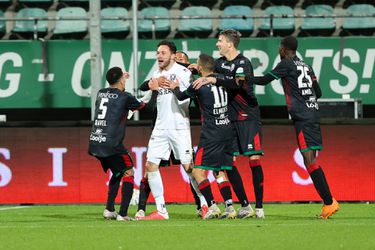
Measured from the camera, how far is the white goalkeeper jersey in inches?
470

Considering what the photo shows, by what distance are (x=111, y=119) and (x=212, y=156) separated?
1.24 metres

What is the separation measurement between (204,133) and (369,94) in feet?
32.5

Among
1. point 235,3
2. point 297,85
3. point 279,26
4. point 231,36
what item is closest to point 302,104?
point 297,85

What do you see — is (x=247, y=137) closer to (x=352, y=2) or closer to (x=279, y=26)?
(x=279, y=26)

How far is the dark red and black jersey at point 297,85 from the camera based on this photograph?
11.4 m

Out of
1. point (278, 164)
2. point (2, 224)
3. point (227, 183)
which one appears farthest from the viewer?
point (278, 164)

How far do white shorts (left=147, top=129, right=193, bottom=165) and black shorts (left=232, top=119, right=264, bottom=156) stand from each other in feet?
1.94

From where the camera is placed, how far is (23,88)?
2084 cm

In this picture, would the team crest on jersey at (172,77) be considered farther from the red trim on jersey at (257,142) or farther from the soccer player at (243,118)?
the red trim on jersey at (257,142)

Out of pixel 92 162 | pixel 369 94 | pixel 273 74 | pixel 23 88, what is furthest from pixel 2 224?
pixel 369 94

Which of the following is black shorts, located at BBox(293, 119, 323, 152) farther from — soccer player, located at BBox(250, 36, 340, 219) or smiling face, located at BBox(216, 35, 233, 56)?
smiling face, located at BBox(216, 35, 233, 56)

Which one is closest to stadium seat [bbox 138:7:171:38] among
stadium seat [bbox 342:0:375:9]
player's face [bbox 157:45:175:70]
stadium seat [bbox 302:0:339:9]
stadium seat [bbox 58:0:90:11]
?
stadium seat [bbox 58:0:90:11]

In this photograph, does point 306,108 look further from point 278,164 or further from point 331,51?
point 331,51

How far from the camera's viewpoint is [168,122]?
11.9 meters
